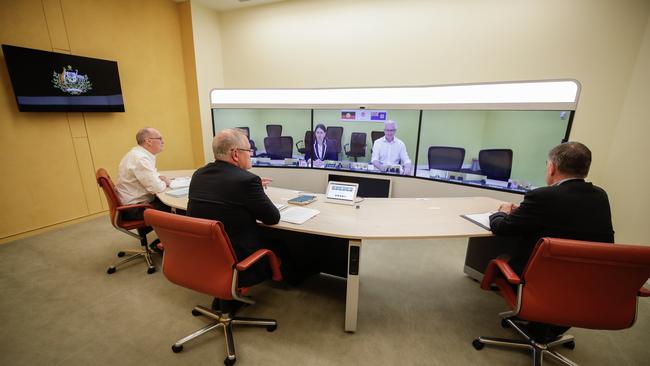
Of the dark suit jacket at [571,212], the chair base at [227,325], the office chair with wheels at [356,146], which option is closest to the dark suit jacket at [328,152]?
the office chair with wheels at [356,146]

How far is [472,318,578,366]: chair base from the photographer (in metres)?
1.53

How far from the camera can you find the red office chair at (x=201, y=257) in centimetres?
125

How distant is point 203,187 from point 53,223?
330 centimetres

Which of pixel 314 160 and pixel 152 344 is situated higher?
pixel 314 160

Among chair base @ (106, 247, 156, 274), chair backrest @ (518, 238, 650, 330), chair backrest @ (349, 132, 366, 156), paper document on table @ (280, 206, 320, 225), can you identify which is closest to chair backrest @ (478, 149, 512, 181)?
chair backrest @ (349, 132, 366, 156)

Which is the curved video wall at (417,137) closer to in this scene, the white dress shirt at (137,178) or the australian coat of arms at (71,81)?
the australian coat of arms at (71,81)

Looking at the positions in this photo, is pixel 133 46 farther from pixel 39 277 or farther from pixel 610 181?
pixel 610 181

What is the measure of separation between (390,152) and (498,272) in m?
2.35

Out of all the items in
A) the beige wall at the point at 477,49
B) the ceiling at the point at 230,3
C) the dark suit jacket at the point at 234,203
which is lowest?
the dark suit jacket at the point at 234,203

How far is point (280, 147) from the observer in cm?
420

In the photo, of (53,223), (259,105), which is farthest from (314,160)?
(53,223)

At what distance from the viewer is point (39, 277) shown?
234cm

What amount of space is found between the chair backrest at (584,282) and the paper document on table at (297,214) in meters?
1.27

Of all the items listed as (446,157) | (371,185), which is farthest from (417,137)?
(371,185)
